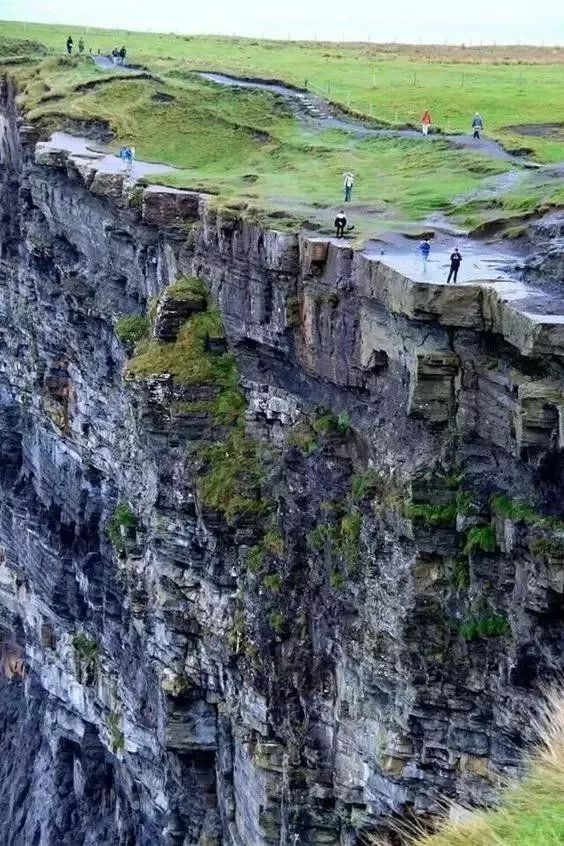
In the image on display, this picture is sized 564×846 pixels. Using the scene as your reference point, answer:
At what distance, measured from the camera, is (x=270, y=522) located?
98.6 ft

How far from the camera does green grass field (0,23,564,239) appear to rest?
109 ft

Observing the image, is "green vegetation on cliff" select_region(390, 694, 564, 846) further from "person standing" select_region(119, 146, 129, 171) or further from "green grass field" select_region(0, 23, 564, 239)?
"person standing" select_region(119, 146, 129, 171)

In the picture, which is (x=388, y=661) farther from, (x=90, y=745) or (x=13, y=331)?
(x=13, y=331)

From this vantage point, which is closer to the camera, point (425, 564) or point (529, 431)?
point (529, 431)

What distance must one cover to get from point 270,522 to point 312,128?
840 inches

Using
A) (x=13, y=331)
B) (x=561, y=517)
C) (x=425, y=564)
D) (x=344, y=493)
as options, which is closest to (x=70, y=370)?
(x=13, y=331)

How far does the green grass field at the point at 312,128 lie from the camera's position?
3309cm

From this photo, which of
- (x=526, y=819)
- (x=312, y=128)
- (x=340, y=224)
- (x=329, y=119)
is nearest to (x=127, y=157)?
(x=312, y=128)

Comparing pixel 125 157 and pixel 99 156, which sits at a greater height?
pixel 125 157

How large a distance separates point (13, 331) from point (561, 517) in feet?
96.3

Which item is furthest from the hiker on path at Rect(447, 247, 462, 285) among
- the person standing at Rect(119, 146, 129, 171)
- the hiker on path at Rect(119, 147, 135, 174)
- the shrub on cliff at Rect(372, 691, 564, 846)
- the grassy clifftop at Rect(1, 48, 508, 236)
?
the person standing at Rect(119, 146, 129, 171)

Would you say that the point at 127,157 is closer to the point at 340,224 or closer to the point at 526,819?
the point at 340,224

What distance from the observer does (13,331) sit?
4797 cm

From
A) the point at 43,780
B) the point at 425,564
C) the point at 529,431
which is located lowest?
the point at 43,780
